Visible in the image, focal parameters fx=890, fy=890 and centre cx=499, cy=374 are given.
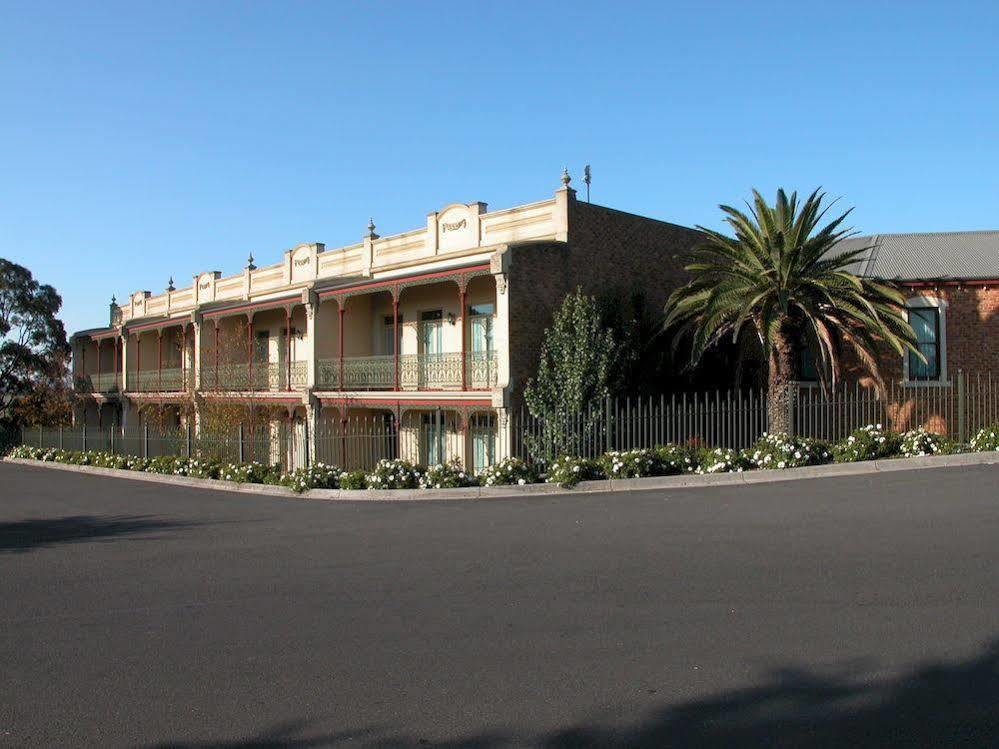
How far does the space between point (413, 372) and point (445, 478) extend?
6250 millimetres

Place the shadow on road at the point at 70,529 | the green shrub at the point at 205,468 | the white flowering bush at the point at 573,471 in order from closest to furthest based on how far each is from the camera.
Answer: the shadow on road at the point at 70,529 → the white flowering bush at the point at 573,471 → the green shrub at the point at 205,468

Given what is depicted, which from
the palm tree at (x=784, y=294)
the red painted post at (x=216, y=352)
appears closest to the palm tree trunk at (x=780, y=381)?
the palm tree at (x=784, y=294)

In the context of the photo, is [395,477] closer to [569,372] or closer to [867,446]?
[569,372]

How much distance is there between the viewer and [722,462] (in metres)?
14.8

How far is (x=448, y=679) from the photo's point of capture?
5293 millimetres

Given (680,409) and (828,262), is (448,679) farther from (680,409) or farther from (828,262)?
(828,262)

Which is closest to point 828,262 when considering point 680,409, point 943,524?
point 680,409

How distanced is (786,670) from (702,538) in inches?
169

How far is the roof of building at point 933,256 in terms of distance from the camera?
21.0m

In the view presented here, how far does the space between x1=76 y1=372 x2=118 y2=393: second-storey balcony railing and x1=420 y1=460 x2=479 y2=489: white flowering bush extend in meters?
24.2

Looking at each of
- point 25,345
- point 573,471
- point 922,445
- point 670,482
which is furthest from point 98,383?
point 922,445

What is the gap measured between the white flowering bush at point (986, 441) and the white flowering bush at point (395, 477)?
9.89 m

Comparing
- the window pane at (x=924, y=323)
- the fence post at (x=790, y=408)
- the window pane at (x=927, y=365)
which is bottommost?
the fence post at (x=790, y=408)

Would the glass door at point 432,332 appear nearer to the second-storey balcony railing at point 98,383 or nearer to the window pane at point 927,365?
the window pane at point 927,365
